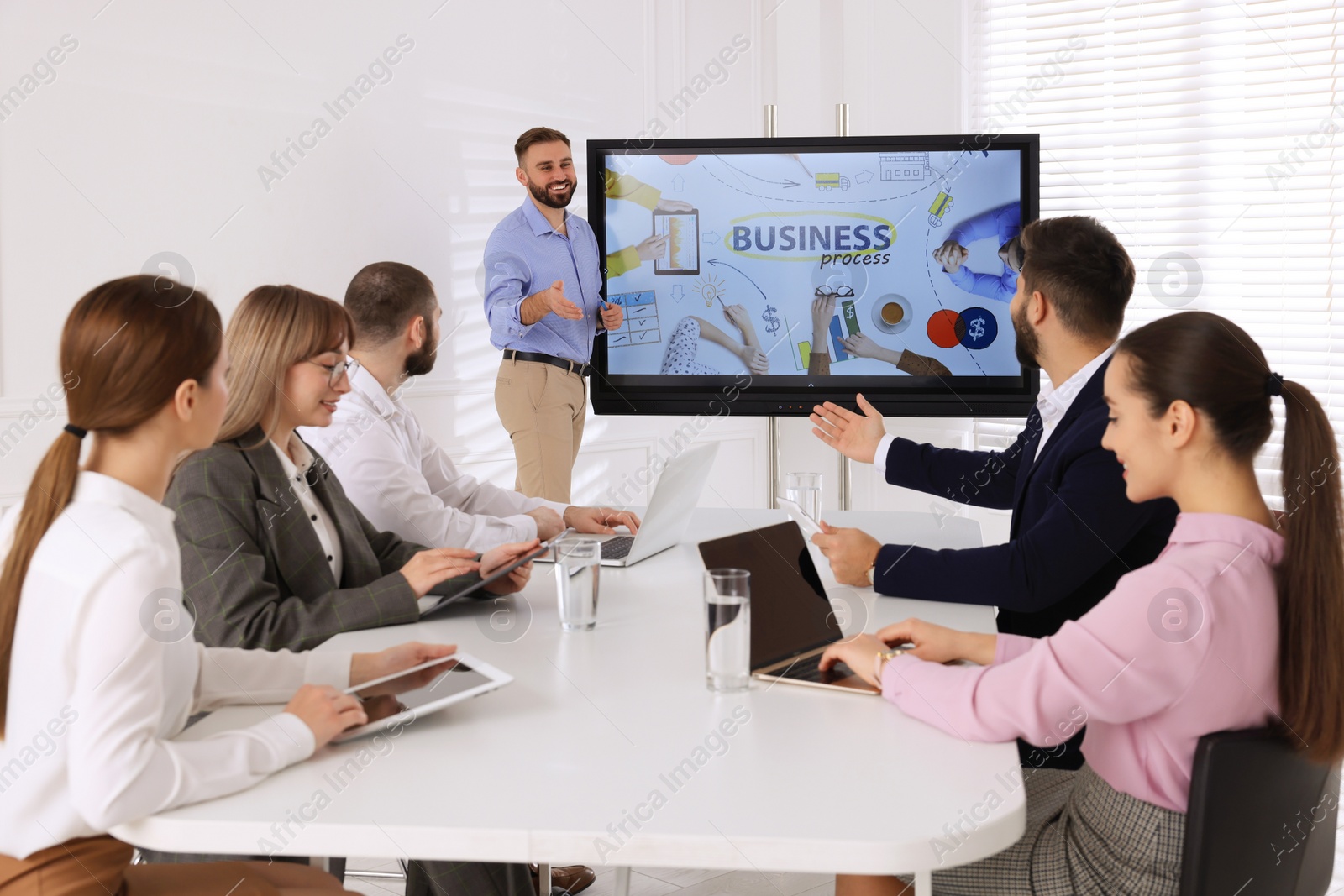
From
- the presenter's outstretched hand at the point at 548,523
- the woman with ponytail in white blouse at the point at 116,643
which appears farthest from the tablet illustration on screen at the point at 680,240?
the woman with ponytail in white blouse at the point at 116,643

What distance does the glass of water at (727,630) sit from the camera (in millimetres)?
1370

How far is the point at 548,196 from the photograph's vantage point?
4043mm

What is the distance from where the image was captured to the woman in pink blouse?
120 centimetres

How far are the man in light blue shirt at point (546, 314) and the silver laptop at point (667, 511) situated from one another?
1.91 m

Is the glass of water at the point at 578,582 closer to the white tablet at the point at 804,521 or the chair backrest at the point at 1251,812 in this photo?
the white tablet at the point at 804,521

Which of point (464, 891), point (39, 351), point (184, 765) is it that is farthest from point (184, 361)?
point (39, 351)

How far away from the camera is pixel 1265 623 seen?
1.25 metres

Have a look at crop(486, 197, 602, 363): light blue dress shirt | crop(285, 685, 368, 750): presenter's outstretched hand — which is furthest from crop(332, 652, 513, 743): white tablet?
crop(486, 197, 602, 363): light blue dress shirt

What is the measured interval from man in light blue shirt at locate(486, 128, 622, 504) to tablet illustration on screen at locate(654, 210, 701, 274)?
1.46 feet

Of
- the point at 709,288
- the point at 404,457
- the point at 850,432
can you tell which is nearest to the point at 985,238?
the point at 709,288

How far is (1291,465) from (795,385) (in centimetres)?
232

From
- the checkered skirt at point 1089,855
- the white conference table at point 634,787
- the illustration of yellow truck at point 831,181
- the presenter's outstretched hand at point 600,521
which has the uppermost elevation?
the illustration of yellow truck at point 831,181

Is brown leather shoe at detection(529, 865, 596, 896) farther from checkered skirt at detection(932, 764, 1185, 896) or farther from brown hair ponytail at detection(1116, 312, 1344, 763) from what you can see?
brown hair ponytail at detection(1116, 312, 1344, 763)

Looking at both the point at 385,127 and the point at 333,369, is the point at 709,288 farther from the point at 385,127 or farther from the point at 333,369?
the point at 333,369
